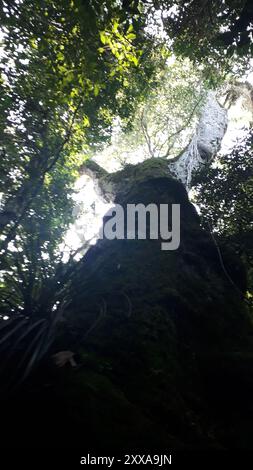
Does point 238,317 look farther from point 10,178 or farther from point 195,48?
point 195,48

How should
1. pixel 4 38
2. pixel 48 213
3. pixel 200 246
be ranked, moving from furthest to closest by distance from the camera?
pixel 48 213, pixel 4 38, pixel 200 246

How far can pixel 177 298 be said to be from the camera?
3.67 metres

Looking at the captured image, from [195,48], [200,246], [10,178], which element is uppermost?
[195,48]

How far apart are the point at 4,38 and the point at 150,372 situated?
5.90 meters

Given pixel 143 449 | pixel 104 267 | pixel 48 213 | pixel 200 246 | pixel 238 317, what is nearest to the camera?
pixel 143 449

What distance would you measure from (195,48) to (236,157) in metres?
2.45

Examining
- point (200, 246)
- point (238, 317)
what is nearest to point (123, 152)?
point (200, 246)

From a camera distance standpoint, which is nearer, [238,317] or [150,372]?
[150,372]

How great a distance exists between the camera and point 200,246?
5082mm

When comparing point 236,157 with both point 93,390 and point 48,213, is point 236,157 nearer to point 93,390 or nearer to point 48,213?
point 48,213

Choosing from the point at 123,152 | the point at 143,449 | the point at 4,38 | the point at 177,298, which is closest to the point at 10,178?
the point at 4,38

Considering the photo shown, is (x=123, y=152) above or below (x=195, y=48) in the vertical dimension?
above

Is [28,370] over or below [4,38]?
below

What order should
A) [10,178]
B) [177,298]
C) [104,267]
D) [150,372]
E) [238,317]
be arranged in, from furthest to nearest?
1. [10,178]
2. [104,267]
3. [238,317]
4. [177,298]
5. [150,372]
